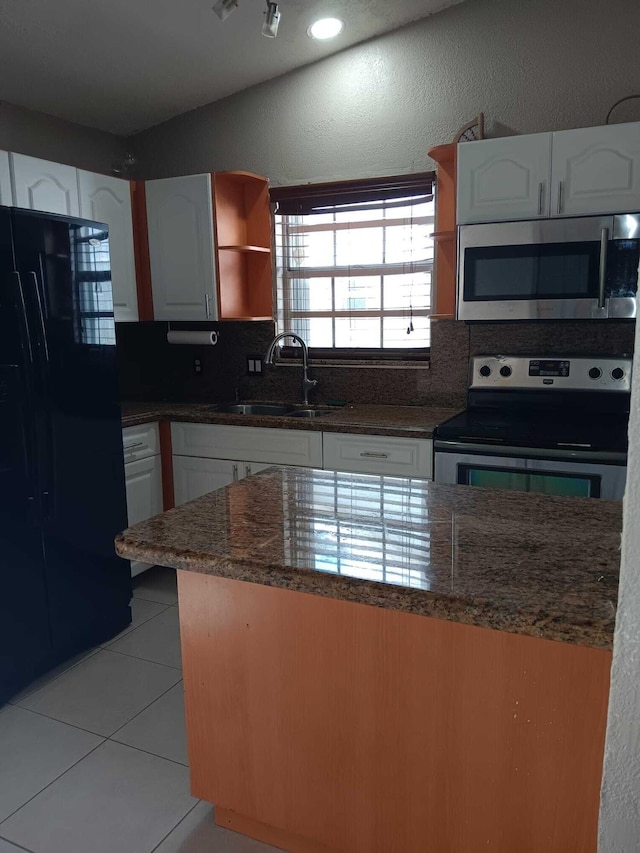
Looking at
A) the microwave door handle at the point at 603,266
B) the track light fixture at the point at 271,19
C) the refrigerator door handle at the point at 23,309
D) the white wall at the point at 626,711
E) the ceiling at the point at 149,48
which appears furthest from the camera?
the ceiling at the point at 149,48

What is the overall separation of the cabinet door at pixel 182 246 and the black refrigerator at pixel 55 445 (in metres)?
0.86

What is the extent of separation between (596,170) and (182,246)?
2038 millimetres

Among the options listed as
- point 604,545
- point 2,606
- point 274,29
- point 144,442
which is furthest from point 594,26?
point 2,606

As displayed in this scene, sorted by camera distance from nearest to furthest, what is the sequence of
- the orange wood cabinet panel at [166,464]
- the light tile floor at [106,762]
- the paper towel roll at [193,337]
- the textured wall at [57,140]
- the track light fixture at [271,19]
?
the light tile floor at [106,762], the track light fixture at [271,19], the textured wall at [57,140], the orange wood cabinet panel at [166,464], the paper towel roll at [193,337]

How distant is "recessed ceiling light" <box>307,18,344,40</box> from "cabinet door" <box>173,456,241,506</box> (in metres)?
2.10

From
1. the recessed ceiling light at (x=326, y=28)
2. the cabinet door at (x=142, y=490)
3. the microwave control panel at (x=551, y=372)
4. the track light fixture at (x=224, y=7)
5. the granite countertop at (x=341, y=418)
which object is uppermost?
the recessed ceiling light at (x=326, y=28)

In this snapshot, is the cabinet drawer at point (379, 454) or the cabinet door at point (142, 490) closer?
the cabinet drawer at point (379, 454)

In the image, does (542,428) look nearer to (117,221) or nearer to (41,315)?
(41,315)

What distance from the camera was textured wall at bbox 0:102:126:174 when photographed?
10.4ft

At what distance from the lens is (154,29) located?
9.05 feet

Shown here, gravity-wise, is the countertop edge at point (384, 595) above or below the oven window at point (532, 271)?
below

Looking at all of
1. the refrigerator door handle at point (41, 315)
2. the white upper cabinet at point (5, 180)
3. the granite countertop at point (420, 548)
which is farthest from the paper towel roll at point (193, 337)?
the granite countertop at point (420, 548)

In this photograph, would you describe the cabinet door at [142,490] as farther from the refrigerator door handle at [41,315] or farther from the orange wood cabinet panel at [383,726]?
the orange wood cabinet panel at [383,726]

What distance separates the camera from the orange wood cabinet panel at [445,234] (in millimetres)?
2971
